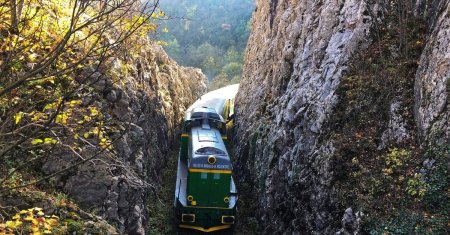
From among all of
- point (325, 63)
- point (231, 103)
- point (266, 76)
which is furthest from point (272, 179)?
point (231, 103)

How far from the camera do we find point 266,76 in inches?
827

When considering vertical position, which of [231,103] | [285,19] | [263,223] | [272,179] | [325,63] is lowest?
[263,223]

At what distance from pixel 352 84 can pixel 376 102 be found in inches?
40.4

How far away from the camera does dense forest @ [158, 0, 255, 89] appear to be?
68688 millimetres

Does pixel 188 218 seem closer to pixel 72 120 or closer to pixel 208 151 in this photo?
pixel 208 151

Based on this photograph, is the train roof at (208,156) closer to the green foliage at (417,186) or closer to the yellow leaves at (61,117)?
the green foliage at (417,186)

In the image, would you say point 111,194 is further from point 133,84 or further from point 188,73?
point 188,73

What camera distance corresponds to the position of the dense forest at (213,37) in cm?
6869

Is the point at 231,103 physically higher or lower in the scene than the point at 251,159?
higher

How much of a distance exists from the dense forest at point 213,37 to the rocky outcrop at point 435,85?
47.3 m

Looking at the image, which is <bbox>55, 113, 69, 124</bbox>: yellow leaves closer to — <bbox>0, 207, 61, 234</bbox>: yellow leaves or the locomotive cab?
<bbox>0, 207, 61, 234</bbox>: yellow leaves

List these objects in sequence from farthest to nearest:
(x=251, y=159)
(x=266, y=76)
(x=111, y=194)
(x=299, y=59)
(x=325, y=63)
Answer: (x=266, y=76) → (x=251, y=159) → (x=299, y=59) → (x=325, y=63) → (x=111, y=194)

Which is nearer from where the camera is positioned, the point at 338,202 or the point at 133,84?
the point at 338,202

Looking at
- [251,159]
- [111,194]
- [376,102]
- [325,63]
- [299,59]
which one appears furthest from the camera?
[251,159]
